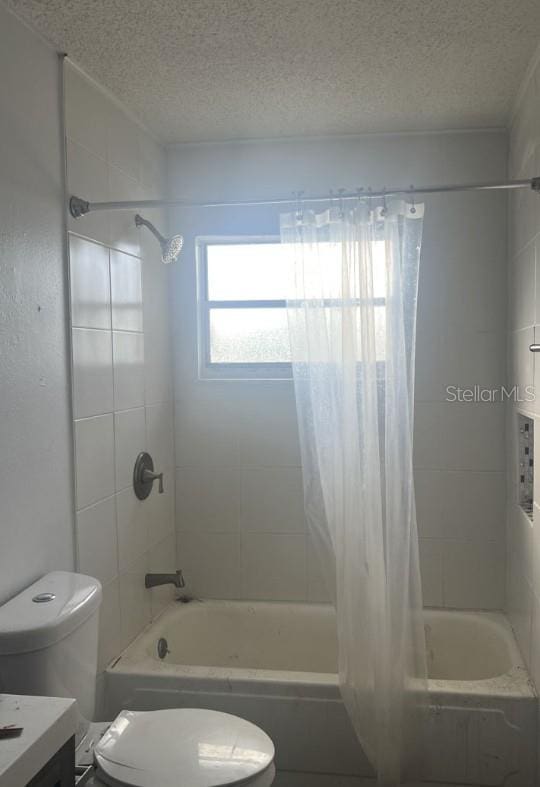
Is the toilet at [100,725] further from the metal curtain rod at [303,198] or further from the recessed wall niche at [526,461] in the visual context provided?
the recessed wall niche at [526,461]

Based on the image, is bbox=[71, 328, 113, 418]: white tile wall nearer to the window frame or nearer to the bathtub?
the window frame

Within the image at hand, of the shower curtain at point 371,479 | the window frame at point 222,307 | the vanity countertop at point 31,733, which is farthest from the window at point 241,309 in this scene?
the vanity countertop at point 31,733

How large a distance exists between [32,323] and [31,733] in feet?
3.41

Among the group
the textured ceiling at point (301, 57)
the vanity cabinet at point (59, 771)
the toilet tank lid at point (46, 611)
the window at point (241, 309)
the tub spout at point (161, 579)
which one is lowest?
the tub spout at point (161, 579)

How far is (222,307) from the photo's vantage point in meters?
2.95

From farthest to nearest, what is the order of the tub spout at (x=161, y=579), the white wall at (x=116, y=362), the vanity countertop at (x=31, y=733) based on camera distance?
the tub spout at (x=161, y=579) < the white wall at (x=116, y=362) < the vanity countertop at (x=31, y=733)

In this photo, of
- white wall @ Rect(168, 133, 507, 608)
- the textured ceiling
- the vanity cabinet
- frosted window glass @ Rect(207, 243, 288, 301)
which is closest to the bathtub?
white wall @ Rect(168, 133, 507, 608)

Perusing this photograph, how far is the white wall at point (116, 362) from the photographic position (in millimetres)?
2094

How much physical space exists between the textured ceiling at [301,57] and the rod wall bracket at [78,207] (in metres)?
0.43

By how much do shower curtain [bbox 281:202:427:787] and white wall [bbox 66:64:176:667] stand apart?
0.69 metres

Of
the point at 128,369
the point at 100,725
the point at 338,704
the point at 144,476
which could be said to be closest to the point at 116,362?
the point at 128,369

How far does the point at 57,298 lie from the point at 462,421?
A: 1688 mm

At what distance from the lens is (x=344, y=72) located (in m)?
2.11

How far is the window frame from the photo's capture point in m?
2.90
